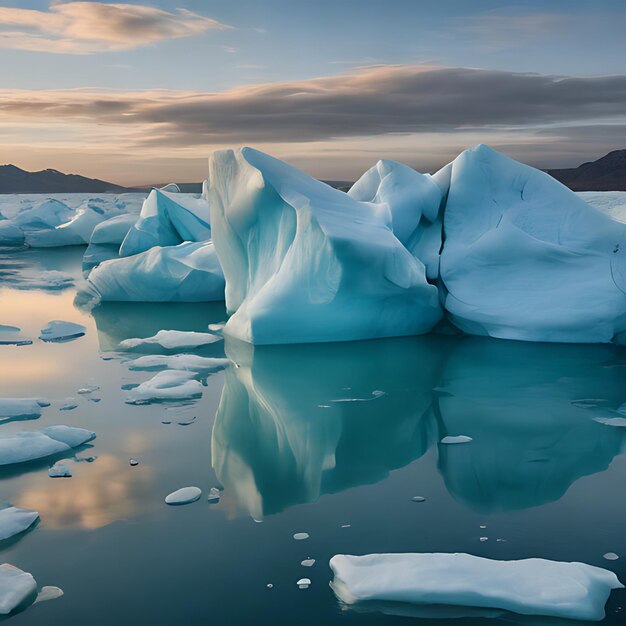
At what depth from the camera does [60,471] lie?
361 cm

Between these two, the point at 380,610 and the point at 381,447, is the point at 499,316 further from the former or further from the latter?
the point at 380,610

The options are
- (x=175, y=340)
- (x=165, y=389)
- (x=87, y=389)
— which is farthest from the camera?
(x=175, y=340)

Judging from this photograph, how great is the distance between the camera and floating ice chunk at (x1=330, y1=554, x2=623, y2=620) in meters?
2.42

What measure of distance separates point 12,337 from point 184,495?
481 cm

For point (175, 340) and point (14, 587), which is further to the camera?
point (175, 340)

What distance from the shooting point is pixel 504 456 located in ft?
12.8

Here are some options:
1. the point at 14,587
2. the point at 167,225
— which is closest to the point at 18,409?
the point at 14,587

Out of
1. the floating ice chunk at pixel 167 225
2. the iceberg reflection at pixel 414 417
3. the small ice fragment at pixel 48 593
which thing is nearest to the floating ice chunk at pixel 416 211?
the iceberg reflection at pixel 414 417

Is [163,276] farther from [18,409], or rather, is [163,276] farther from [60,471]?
[60,471]

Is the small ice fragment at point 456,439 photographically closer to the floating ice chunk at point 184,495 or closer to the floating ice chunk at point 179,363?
the floating ice chunk at point 184,495

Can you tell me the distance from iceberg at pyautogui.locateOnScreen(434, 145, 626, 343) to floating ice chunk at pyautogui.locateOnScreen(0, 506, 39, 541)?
504 cm

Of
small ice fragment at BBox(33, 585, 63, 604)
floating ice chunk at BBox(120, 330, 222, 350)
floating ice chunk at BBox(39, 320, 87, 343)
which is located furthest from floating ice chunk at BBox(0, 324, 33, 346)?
small ice fragment at BBox(33, 585, 63, 604)

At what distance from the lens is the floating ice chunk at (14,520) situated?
2963 millimetres

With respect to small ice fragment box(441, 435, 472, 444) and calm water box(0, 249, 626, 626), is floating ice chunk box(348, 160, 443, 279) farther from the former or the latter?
small ice fragment box(441, 435, 472, 444)
